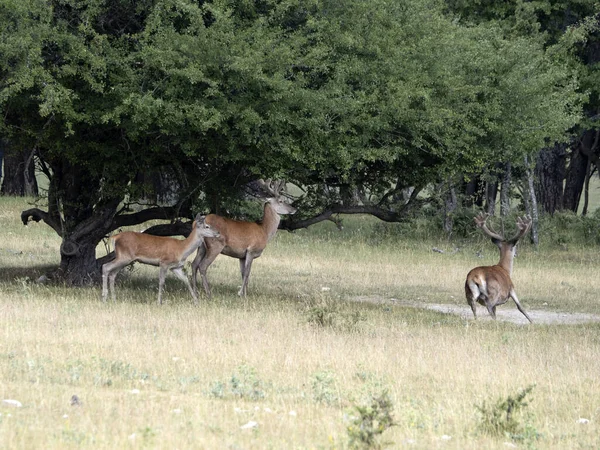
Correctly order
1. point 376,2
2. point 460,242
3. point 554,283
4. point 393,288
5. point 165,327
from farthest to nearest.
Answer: point 460,242, point 554,283, point 393,288, point 376,2, point 165,327

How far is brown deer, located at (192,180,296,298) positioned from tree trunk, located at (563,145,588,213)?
21548mm

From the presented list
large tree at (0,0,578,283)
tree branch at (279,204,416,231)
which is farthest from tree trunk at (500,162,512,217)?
tree branch at (279,204,416,231)

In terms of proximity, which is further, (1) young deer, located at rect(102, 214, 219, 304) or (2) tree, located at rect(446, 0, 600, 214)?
(2) tree, located at rect(446, 0, 600, 214)

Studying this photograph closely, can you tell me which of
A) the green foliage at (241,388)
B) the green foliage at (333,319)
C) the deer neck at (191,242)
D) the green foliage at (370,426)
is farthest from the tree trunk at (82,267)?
the green foliage at (370,426)

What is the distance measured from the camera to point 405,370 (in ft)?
37.2

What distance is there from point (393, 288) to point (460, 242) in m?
9.53

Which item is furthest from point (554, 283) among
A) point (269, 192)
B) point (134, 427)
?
point (134, 427)

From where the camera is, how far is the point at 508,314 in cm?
1900

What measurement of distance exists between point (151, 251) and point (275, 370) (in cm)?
613

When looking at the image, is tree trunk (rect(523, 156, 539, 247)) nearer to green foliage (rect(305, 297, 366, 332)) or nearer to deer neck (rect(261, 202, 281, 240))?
deer neck (rect(261, 202, 281, 240))

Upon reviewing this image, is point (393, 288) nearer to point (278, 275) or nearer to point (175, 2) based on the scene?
point (278, 275)

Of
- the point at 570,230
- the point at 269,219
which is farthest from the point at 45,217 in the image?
the point at 570,230

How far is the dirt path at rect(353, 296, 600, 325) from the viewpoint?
59.2 ft

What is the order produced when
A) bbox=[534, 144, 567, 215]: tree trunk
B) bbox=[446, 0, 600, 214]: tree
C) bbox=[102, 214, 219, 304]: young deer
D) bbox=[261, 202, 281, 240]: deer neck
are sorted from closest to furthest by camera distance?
bbox=[102, 214, 219, 304]: young deer
bbox=[261, 202, 281, 240]: deer neck
bbox=[446, 0, 600, 214]: tree
bbox=[534, 144, 567, 215]: tree trunk
